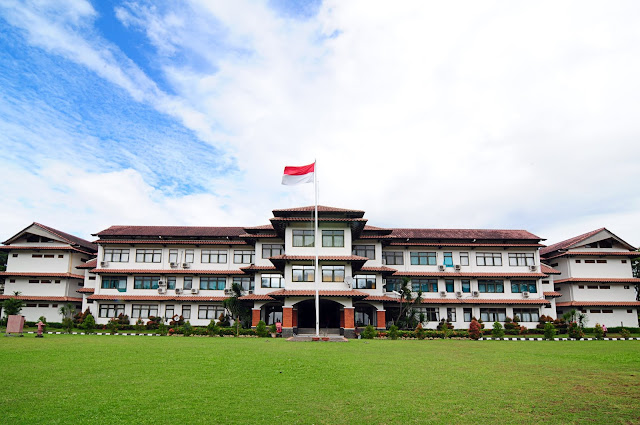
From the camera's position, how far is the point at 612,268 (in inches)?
1533

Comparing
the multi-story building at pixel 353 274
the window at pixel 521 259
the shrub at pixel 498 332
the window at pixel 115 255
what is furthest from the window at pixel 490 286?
the window at pixel 115 255

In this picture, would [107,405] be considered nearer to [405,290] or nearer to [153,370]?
[153,370]

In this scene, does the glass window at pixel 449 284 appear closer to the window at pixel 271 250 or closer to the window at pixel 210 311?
the window at pixel 271 250

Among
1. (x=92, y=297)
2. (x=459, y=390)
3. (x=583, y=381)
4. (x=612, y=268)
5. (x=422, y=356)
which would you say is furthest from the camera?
(x=612, y=268)

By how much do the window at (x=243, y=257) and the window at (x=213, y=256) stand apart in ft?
3.02

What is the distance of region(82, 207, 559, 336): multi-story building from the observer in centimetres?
3456

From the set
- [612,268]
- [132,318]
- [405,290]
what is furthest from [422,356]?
[612,268]

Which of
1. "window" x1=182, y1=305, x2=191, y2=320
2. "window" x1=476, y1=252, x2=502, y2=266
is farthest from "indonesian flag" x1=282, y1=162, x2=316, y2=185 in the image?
"window" x1=476, y1=252, x2=502, y2=266

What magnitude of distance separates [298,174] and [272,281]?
11.8m

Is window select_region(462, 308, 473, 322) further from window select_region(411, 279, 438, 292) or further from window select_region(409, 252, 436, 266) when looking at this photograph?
window select_region(409, 252, 436, 266)

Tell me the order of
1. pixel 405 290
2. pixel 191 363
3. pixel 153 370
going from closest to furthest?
1. pixel 153 370
2. pixel 191 363
3. pixel 405 290

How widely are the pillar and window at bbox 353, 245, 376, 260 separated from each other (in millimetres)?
4481

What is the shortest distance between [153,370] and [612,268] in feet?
132

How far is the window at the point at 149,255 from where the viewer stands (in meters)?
37.8
